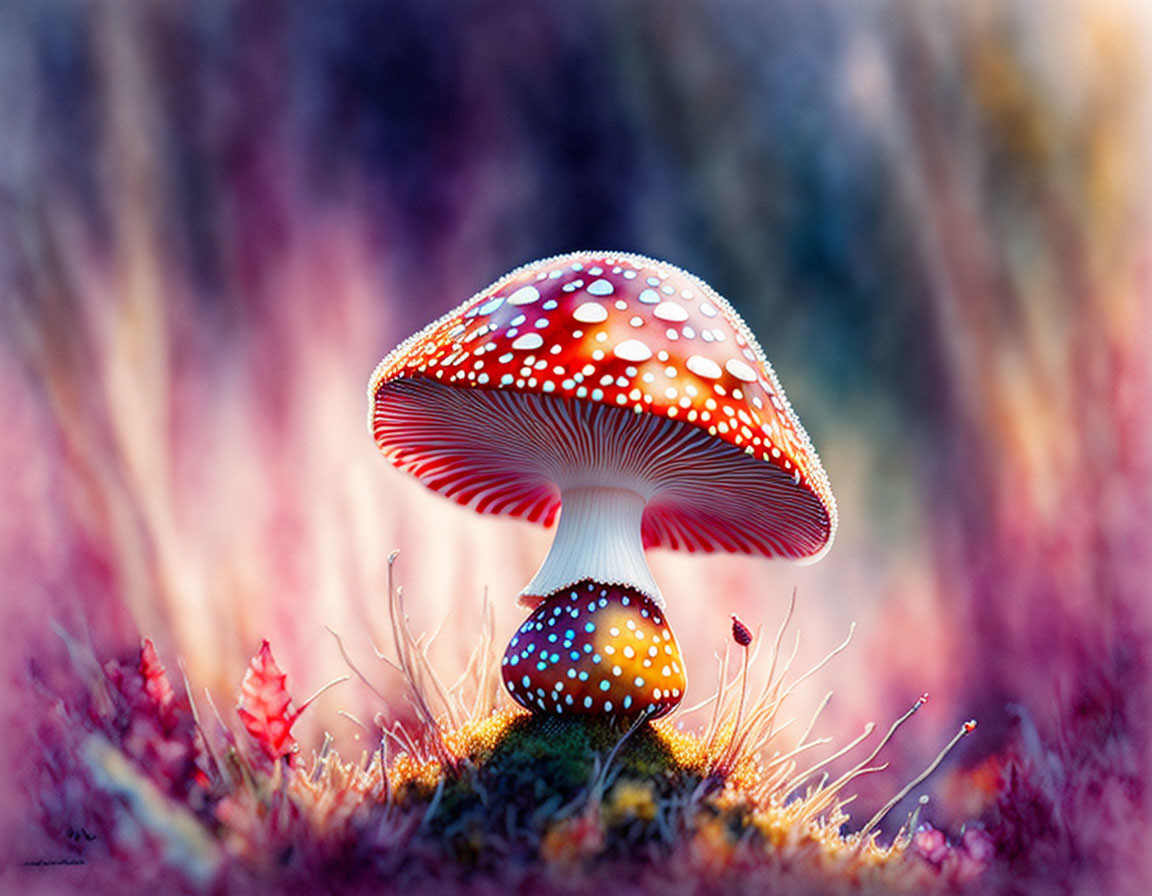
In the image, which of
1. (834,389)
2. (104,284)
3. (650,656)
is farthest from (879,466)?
(104,284)

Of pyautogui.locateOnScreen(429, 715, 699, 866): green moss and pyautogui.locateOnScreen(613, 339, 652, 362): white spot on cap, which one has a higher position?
pyautogui.locateOnScreen(613, 339, 652, 362): white spot on cap

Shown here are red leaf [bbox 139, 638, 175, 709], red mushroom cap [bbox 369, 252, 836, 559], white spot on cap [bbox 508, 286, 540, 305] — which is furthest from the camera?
white spot on cap [bbox 508, 286, 540, 305]

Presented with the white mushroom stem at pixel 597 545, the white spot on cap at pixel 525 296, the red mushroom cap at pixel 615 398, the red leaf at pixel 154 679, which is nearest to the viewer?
the red leaf at pixel 154 679

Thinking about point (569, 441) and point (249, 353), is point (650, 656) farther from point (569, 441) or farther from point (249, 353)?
point (249, 353)

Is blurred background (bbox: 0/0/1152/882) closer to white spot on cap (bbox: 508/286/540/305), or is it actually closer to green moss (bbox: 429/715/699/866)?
green moss (bbox: 429/715/699/866)

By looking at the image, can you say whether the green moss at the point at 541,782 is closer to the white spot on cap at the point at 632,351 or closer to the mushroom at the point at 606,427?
the mushroom at the point at 606,427
